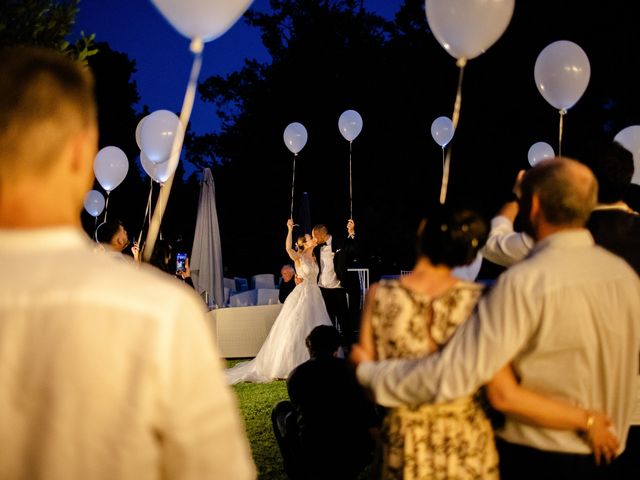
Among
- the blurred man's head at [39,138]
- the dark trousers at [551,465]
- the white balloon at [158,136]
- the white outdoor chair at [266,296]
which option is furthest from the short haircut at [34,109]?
the white outdoor chair at [266,296]

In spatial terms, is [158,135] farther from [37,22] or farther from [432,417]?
[432,417]

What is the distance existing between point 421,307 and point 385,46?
25.2 metres

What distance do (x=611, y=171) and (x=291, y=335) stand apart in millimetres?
6392

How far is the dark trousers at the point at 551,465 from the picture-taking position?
2072 mm

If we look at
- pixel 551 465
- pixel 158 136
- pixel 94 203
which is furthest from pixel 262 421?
pixel 94 203

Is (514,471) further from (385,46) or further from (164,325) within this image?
(385,46)

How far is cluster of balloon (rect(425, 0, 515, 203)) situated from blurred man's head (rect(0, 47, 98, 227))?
3.36 meters

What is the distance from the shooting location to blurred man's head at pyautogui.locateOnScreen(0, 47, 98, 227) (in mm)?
1106

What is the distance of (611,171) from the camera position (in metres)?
2.68

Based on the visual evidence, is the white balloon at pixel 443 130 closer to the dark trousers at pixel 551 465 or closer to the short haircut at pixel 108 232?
the short haircut at pixel 108 232

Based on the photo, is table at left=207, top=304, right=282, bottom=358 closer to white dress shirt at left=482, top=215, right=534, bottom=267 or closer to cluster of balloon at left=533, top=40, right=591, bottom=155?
cluster of balloon at left=533, top=40, right=591, bottom=155

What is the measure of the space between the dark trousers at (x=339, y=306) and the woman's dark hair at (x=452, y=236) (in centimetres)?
812

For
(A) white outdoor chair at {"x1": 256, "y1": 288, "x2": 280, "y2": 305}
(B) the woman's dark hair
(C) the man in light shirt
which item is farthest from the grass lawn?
(A) white outdoor chair at {"x1": 256, "y1": 288, "x2": 280, "y2": 305}

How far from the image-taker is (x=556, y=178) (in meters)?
2.12
